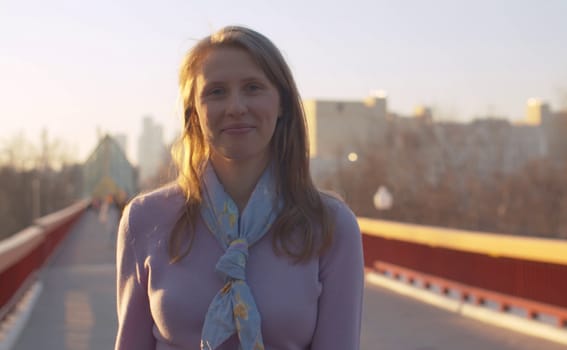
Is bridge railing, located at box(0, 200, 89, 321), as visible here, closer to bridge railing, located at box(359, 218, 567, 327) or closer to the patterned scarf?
bridge railing, located at box(359, 218, 567, 327)

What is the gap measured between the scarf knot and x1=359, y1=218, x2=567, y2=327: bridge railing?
29.1 feet

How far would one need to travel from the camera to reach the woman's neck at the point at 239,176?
2.58 meters

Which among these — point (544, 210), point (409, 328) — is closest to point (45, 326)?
point (409, 328)

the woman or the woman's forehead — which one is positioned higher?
the woman's forehead

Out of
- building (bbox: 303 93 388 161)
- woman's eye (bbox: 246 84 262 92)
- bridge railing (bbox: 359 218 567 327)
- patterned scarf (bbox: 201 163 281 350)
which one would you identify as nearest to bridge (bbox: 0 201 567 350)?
bridge railing (bbox: 359 218 567 327)

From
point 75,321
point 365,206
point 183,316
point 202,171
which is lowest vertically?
point 365,206

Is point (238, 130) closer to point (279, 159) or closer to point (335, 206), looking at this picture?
point (279, 159)

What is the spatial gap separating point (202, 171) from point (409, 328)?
30.9 feet

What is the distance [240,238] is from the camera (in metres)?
2.40

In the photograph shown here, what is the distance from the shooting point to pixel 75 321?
12422 mm

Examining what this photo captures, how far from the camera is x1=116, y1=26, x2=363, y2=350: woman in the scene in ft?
7.72

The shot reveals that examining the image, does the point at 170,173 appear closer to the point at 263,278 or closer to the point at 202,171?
the point at 202,171

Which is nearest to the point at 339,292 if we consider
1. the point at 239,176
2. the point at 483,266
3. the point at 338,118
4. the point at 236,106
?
the point at 239,176

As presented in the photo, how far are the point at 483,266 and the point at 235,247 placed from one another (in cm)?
1126
